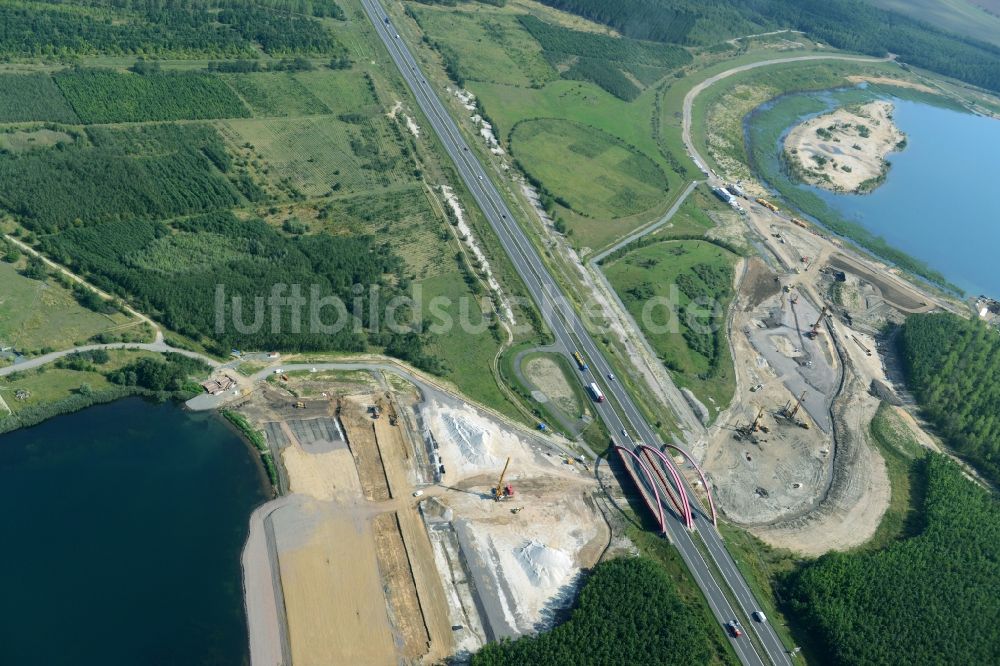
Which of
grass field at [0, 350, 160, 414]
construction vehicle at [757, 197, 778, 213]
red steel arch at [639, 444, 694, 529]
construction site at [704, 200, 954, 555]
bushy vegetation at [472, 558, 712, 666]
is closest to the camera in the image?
bushy vegetation at [472, 558, 712, 666]

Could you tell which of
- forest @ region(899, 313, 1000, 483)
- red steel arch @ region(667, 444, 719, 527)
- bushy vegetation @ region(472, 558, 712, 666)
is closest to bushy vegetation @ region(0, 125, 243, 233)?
red steel arch @ region(667, 444, 719, 527)

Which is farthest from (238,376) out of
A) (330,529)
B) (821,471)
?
(821,471)

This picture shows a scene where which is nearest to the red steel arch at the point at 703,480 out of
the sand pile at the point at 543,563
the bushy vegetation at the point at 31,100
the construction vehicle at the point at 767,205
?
the sand pile at the point at 543,563

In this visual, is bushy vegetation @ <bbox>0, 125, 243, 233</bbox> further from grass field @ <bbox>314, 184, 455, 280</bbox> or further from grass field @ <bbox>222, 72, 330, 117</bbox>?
grass field @ <bbox>222, 72, 330, 117</bbox>

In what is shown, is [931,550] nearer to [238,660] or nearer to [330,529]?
[330,529]

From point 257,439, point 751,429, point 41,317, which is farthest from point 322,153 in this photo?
point 751,429

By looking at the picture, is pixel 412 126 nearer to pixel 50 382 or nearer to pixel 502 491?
pixel 50 382
